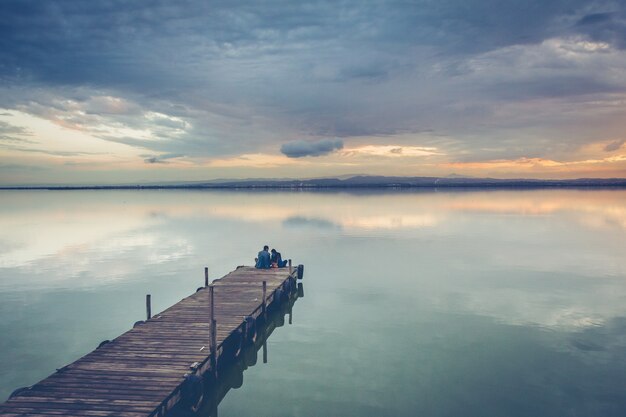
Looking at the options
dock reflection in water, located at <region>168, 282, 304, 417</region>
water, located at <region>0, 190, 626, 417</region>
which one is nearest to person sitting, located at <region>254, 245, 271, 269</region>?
water, located at <region>0, 190, 626, 417</region>

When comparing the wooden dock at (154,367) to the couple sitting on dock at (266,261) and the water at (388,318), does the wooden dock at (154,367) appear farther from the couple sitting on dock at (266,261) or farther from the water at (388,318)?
the couple sitting on dock at (266,261)

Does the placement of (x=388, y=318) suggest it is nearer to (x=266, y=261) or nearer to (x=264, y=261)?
(x=266, y=261)

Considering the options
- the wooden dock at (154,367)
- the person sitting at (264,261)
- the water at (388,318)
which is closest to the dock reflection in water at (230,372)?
the wooden dock at (154,367)

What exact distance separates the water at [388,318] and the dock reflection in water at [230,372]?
505 mm

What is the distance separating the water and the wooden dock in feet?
6.22

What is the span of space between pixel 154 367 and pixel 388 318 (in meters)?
14.5

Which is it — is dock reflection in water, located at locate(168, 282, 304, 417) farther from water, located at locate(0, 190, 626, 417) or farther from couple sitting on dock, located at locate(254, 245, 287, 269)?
couple sitting on dock, located at locate(254, 245, 287, 269)

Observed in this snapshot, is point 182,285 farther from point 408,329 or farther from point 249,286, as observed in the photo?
point 408,329

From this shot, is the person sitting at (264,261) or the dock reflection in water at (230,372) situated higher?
the person sitting at (264,261)

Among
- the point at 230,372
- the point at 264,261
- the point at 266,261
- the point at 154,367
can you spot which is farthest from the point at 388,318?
the point at 154,367

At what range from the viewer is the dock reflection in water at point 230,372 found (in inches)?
573

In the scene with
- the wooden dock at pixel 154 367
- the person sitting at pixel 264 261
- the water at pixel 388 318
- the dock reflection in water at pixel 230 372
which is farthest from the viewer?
the person sitting at pixel 264 261

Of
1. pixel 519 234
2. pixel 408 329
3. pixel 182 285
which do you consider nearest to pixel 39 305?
pixel 182 285

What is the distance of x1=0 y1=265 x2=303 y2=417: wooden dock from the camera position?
12.0m
